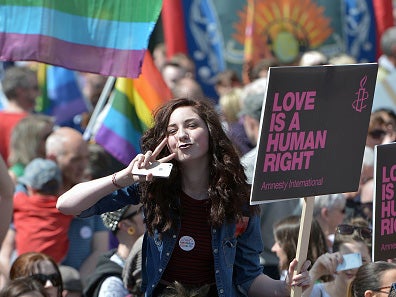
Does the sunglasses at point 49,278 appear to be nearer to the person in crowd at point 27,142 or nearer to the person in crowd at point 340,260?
the person in crowd at point 340,260

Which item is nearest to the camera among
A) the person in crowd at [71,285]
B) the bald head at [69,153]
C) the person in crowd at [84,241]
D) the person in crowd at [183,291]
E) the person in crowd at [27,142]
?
the person in crowd at [183,291]

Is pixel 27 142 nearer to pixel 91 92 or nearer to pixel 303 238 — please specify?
pixel 91 92

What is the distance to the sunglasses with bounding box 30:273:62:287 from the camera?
230 inches

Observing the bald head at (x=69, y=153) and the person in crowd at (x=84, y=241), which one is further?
the bald head at (x=69, y=153)

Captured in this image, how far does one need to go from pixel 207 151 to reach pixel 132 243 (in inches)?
64.0

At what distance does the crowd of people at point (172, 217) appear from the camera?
4.57 m

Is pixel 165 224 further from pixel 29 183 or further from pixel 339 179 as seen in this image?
pixel 29 183

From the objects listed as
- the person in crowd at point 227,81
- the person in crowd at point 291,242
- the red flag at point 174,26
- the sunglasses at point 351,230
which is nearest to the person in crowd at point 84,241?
the person in crowd at point 291,242

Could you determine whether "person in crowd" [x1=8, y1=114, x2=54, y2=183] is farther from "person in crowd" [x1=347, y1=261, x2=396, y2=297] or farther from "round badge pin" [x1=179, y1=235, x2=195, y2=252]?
"round badge pin" [x1=179, y1=235, x2=195, y2=252]

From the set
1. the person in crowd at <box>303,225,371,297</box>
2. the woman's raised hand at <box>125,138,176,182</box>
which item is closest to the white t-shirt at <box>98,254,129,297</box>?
the person in crowd at <box>303,225,371,297</box>

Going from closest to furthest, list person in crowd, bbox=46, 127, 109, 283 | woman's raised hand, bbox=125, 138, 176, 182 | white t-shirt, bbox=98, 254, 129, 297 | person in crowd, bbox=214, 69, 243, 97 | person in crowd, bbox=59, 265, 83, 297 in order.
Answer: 1. woman's raised hand, bbox=125, 138, 176, 182
2. white t-shirt, bbox=98, 254, 129, 297
3. person in crowd, bbox=59, 265, 83, 297
4. person in crowd, bbox=46, 127, 109, 283
5. person in crowd, bbox=214, 69, 243, 97

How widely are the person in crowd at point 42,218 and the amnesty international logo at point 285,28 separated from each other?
4.35 m

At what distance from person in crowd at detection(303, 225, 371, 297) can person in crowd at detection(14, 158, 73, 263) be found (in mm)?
1889

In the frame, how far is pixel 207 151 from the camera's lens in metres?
4.61
